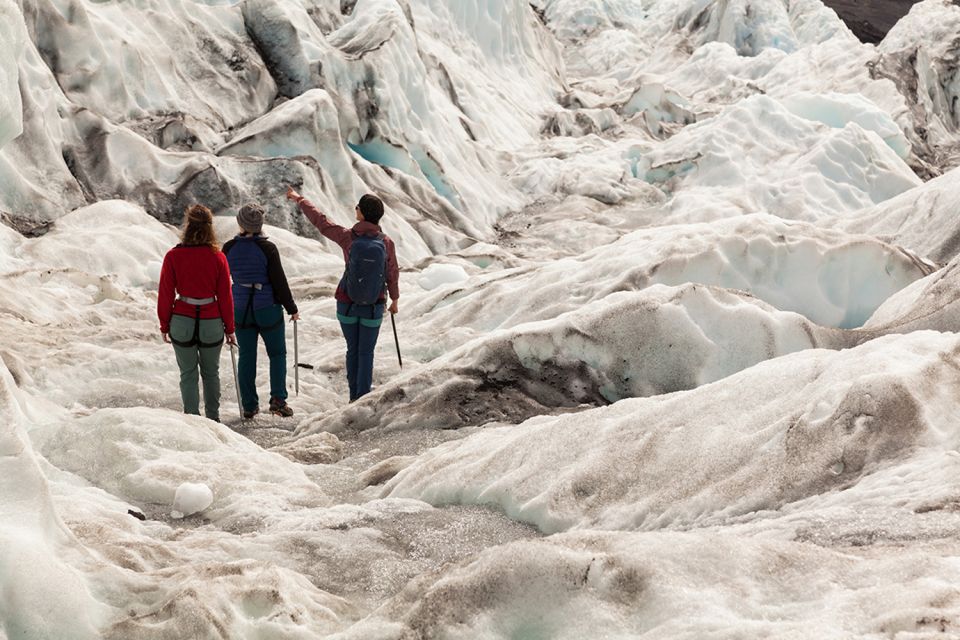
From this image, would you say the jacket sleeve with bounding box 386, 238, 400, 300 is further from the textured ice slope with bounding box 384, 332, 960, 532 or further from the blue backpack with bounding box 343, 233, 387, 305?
the textured ice slope with bounding box 384, 332, 960, 532

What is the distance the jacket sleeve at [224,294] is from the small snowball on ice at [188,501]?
84.8 inches

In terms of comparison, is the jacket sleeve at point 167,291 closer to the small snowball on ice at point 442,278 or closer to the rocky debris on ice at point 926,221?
Result: the small snowball on ice at point 442,278

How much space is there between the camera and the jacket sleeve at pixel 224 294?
23.7 feet

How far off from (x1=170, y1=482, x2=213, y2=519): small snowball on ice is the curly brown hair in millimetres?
2288

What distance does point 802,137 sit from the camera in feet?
75.9

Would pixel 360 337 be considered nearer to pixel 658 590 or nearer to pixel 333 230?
pixel 333 230

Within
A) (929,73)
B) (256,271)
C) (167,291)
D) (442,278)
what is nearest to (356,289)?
(256,271)

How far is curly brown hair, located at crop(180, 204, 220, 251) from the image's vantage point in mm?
7090

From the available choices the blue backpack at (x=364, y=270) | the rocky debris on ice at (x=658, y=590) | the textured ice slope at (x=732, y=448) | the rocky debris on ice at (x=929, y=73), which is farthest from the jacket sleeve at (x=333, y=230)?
the rocky debris on ice at (x=929, y=73)

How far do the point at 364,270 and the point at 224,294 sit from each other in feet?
4.23

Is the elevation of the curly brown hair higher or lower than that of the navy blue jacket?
higher

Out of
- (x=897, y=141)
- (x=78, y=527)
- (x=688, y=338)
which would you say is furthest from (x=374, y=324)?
(x=897, y=141)

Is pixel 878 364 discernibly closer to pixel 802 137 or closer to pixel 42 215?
pixel 42 215

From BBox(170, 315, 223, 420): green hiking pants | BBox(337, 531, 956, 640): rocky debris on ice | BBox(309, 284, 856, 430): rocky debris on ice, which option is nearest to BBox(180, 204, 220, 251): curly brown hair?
BBox(170, 315, 223, 420): green hiking pants
